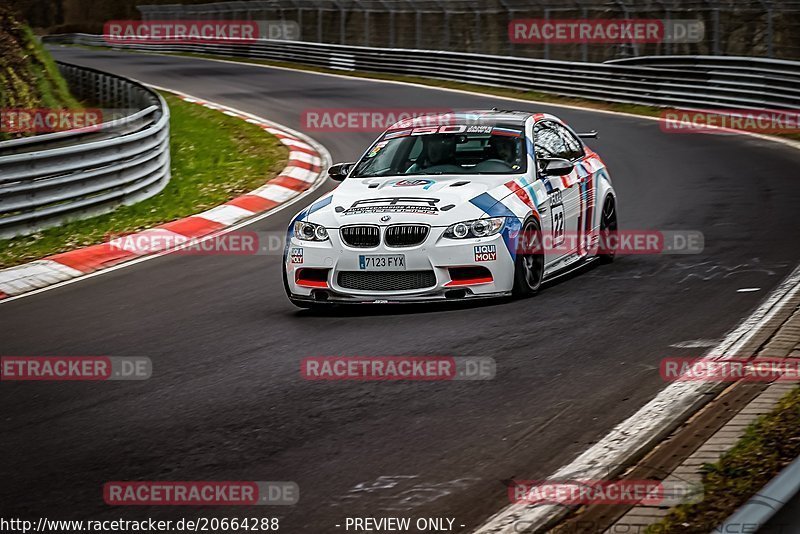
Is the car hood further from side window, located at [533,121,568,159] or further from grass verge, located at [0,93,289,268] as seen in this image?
grass verge, located at [0,93,289,268]

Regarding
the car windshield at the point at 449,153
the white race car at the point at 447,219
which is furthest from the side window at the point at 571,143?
the car windshield at the point at 449,153

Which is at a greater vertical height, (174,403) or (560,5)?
(560,5)

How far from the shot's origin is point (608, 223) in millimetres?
11078

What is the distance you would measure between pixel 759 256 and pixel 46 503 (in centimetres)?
745

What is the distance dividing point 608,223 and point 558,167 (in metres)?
1.63

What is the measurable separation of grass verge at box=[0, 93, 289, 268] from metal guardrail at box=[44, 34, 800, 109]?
9.34m

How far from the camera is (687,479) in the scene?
4988mm

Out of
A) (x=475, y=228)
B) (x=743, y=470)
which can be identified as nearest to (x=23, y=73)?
(x=475, y=228)

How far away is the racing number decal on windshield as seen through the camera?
31.7ft

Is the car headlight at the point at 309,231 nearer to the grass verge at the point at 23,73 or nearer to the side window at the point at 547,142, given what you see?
the side window at the point at 547,142

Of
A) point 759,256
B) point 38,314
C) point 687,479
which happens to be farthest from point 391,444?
point 759,256

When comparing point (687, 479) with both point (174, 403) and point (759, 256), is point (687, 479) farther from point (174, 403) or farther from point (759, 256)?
point (759, 256)

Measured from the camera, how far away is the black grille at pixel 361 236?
883cm

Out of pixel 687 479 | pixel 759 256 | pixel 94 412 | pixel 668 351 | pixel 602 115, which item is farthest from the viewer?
pixel 602 115
